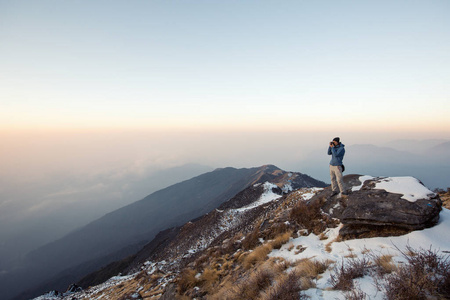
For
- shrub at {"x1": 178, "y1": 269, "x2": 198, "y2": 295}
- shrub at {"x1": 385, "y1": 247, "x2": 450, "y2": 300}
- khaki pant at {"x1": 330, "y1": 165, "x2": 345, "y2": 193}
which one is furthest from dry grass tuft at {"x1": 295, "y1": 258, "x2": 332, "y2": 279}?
shrub at {"x1": 178, "y1": 269, "x2": 198, "y2": 295}

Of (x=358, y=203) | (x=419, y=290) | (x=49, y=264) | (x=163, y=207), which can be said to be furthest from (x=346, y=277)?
(x=49, y=264)

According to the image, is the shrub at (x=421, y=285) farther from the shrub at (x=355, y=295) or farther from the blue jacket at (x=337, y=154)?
the blue jacket at (x=337, y=154)

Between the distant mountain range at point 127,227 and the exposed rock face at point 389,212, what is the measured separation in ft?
317

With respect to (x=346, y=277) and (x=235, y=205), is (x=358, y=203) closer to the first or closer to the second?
(x=346, y=277)

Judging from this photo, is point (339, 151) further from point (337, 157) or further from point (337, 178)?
point (337, 178)

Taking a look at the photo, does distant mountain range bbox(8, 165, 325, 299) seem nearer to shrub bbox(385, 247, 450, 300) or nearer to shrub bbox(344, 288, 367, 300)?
shrub bbox(344, 288, 367, 300)

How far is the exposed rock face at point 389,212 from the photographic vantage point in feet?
20.3

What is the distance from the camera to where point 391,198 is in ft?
24.0

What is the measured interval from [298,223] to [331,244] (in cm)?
328

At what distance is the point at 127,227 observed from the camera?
150125 mm

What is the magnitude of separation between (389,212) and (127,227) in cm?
17839

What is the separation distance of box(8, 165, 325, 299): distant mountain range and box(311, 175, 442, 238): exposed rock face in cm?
9648

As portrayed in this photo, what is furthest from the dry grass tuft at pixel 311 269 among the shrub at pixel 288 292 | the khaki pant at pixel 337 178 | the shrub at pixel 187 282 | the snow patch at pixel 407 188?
the shrub at pixel 187 282

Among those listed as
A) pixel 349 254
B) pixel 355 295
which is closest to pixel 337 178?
pixel 349 254
